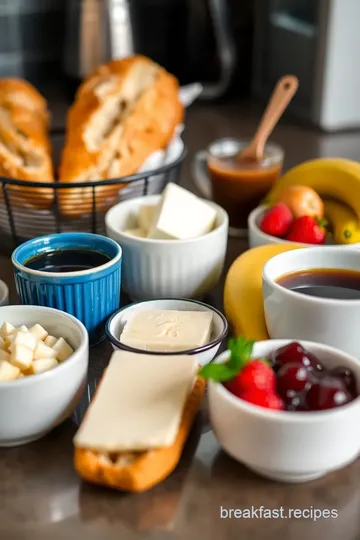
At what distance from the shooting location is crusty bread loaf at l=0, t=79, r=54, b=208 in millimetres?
900

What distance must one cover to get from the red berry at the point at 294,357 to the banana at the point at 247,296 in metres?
0.11

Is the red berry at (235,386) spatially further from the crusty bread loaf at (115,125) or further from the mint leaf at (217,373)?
the crusty bread loaf at (115,125)

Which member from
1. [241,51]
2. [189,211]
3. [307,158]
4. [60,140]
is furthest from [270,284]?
[241,51]

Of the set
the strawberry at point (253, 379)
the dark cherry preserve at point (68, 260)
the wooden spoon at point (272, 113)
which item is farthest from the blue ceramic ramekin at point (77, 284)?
the wooden spoon at point (272, 113)

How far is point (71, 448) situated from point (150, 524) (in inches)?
4.4

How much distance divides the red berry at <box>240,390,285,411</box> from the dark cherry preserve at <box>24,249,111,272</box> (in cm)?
26

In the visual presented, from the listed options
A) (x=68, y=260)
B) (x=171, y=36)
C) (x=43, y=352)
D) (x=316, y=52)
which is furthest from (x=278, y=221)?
(x=171, y=36)

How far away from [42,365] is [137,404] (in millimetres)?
91

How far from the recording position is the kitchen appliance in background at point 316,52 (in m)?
1.37

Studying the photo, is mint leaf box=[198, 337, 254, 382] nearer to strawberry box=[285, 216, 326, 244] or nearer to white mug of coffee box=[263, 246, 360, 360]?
white mug of coffee box=[263, 246, 360, 360]

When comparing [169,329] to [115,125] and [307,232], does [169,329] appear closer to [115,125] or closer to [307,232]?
[307,232]

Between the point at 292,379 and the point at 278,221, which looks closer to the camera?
the point at 292,379

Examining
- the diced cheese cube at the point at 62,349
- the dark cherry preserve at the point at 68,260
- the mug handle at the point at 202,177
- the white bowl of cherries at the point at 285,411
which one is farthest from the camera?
the mug handle at the point at 202,177

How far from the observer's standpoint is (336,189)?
0.92 m
